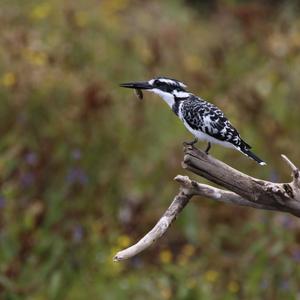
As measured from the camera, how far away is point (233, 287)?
19.7ft

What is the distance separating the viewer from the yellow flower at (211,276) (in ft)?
19.7

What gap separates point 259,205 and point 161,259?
3.18 meters

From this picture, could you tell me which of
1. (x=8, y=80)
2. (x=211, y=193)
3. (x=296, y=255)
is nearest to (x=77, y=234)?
(x=296, y=255)

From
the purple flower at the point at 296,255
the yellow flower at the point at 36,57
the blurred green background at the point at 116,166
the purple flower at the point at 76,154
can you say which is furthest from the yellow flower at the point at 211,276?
the yellow flower at the point at 36,57

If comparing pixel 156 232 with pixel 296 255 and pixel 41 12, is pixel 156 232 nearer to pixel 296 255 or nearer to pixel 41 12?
pixel 296 255

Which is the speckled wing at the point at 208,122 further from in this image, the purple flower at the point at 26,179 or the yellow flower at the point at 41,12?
the yellow flower at the point at 41,12

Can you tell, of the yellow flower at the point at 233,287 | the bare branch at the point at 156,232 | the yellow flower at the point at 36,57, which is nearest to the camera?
the bare branch at the point at 156,232

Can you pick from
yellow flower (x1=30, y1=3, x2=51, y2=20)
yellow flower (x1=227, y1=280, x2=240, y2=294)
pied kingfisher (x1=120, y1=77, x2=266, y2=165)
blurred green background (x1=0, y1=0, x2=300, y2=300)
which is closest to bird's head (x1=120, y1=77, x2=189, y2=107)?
pied kingfisher (x1=120, y1=77, x2=266, y2=165)

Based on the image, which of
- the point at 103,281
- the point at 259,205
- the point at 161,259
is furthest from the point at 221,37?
the point at 259,205

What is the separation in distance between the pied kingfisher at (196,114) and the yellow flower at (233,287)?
2.51 metres

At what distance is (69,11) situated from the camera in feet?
33.3

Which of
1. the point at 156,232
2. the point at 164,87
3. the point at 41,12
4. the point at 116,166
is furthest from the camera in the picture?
the point at 41,12

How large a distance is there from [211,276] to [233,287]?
0.56 ft

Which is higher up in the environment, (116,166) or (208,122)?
(208,122)
